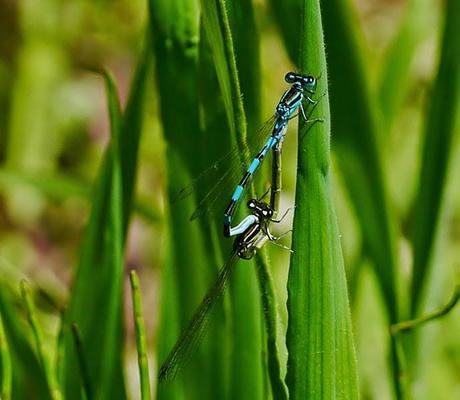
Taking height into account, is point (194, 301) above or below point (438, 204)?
below

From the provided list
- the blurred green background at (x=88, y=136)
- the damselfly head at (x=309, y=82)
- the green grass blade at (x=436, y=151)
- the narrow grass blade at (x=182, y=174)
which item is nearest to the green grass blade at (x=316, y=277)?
the damselfly head at (x=309, y=82)

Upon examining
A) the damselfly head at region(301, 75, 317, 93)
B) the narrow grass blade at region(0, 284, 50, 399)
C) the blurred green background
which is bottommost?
the narrow grass blade at region(0, 284, 50, 399)

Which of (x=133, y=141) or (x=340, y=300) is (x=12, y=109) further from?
(x=340, y=300)

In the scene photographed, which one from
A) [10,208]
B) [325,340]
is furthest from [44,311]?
[325,340]

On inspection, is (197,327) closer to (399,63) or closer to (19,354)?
(19,354)

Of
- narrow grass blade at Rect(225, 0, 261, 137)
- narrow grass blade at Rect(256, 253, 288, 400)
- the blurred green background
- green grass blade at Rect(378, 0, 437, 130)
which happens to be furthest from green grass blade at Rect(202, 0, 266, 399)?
the blurred green background

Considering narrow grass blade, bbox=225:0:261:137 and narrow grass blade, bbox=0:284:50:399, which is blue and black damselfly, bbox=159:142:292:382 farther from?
narrow grass blade, bbox=0:284:50:399
